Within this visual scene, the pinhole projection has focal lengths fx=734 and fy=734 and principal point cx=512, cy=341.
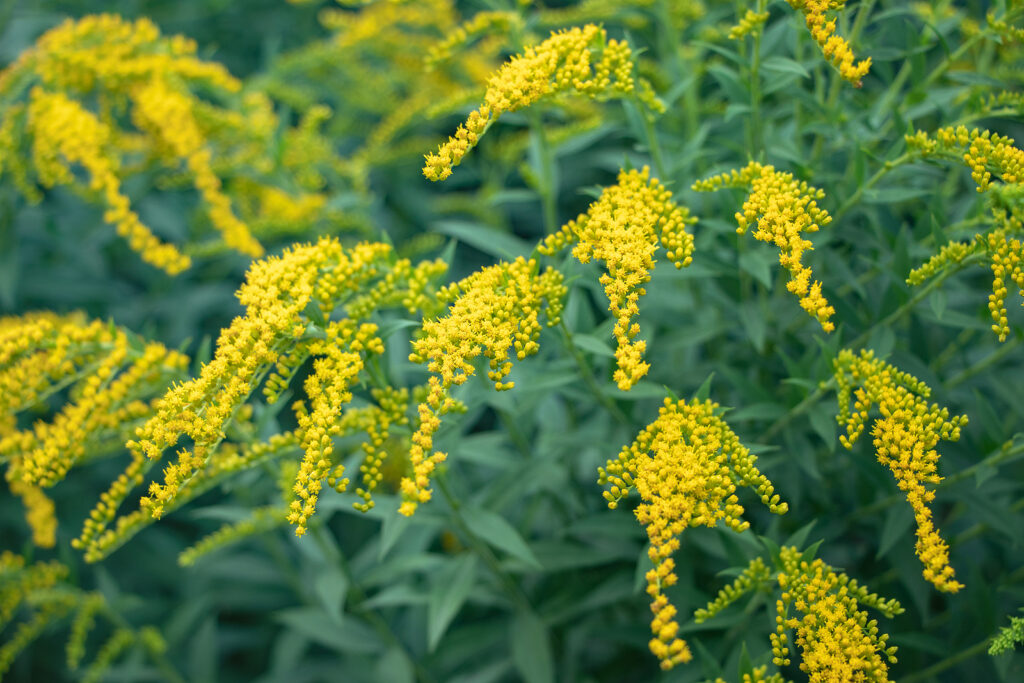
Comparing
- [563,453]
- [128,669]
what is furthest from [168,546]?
[563,453]

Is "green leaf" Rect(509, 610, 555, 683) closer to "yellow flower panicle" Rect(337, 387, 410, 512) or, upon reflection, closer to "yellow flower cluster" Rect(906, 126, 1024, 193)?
"yellow flower panicle" Rect(337, 387, 410, 512)

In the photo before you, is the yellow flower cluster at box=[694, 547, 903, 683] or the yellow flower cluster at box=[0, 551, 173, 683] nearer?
the yellow flower cluster at box=[694, 547, 903, 683]

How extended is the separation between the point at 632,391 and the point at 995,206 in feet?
3.37

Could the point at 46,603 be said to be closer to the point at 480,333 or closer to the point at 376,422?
the point at 376,422

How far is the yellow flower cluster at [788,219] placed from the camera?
1.66 metres

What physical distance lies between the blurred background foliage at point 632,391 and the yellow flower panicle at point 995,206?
14 cm

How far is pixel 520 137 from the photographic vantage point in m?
3.94

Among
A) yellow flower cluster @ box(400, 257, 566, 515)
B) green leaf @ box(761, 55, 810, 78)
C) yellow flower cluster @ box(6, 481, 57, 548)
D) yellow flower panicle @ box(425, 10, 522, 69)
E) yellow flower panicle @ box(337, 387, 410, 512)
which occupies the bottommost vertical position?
yellow flower cluster @ box(6, 481, 57, 548)

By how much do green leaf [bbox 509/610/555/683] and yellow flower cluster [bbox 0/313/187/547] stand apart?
145 centimetres

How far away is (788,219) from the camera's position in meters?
1.74

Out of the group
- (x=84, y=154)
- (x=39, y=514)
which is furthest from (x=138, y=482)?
(x=84, y=154)

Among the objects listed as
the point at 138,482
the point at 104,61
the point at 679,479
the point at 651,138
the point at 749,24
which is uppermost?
the point at 749,24

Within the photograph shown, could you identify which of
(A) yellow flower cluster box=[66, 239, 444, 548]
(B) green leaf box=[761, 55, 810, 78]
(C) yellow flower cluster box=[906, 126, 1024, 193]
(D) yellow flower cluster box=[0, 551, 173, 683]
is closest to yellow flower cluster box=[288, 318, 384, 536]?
(A) yellow flower cluster box=[66, 239, 444, 548]

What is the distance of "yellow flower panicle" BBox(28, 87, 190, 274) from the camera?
104 inches
